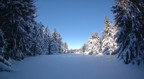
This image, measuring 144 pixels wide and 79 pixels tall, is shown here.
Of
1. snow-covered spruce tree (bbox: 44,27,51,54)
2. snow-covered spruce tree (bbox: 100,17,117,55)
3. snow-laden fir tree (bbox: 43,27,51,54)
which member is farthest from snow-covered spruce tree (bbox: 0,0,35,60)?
snow-laden fir tree (bbox: 43,27,51,54)

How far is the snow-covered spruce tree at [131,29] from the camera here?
1666 centimetres

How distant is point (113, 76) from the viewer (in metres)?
13.5

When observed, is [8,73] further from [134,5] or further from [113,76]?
[134,5]

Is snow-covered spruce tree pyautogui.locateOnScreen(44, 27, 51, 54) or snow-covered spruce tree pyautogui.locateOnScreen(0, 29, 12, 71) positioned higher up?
snow-covered spruce tree pyautogui.locateOnScreen(44, 27, 51, 54)

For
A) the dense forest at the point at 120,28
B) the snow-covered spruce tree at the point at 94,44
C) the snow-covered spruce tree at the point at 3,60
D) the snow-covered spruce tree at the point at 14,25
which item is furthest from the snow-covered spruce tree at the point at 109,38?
the snow-covered spruce tree at the point at 3,60

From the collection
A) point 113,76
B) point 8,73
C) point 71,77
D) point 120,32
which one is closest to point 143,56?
point 120,32

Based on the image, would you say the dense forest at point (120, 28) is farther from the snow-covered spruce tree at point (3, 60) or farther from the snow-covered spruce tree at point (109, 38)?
the snow-covered spruce tree at point (109, 38)

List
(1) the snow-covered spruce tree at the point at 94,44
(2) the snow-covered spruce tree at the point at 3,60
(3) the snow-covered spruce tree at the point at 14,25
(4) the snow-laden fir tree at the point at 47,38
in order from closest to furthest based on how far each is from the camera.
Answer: (2) the snow-covered spruce tree at the point at 3,60, (3) the snow-covered spruce tree at the point at 14,25, (4) the snow-laden fir tree at the point at 47,38, (1) the snow-covered spruce tree at the point at 94,44

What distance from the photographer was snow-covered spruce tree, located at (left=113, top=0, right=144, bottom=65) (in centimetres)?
1666

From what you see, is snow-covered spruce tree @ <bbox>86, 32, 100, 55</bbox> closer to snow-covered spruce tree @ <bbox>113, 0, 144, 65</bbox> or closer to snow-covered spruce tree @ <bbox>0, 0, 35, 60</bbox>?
snow-covered spruce tree @ <bbox>0, 0, 35, 60</bbox>

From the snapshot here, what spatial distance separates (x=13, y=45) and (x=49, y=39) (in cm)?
4971

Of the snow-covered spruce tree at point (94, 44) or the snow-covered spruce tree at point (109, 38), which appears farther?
the snow-covered spruce tree at point (94, 44)

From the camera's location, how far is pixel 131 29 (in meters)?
17.5

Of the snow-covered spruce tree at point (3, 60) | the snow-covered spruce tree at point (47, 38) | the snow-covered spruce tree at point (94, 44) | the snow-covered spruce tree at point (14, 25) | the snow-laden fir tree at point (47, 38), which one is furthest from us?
the snow-covered spruce tree at point (94, 44)
